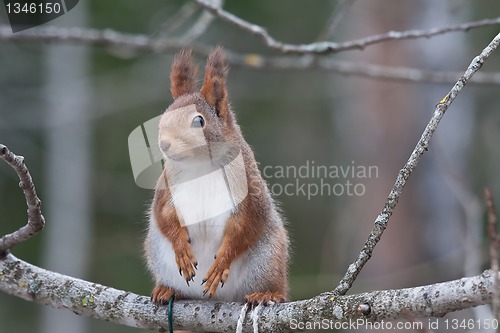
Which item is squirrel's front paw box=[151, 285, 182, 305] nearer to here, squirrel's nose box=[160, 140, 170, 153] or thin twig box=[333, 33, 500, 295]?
squirrel's nose box=[160, 140, 170, 153]

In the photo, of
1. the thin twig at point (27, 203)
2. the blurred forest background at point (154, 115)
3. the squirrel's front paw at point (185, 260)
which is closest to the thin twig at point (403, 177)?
the squirrel's front paw at point (185, 260)

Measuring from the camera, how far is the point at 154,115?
8469mm

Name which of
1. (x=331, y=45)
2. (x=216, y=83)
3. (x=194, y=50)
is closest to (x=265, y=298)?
(x=216, y=83)

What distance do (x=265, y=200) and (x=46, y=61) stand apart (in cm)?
723

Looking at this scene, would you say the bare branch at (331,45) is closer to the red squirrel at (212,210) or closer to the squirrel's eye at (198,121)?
the red squirrel at (212,210)

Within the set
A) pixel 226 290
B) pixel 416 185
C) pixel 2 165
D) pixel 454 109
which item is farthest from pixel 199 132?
pixel 2 165

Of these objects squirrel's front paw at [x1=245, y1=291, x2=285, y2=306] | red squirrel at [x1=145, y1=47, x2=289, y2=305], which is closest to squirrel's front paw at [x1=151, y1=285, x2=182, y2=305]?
red squirrel at [x1=145, y1=47, x2=289, y2=305]

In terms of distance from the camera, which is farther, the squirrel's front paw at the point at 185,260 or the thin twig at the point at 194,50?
the thin twig at the point at 194,50

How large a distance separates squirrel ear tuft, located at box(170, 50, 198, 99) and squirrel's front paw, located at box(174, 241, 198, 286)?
49 cm

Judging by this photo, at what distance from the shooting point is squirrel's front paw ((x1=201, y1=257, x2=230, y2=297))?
2.49m

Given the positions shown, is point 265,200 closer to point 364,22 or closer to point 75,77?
point 364,22

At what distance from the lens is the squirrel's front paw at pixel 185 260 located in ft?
8.38

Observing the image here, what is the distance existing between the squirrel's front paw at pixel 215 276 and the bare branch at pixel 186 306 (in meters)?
0.07

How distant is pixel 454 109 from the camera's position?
20.2ft
